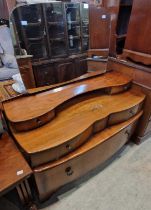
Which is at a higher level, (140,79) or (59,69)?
(59,69)

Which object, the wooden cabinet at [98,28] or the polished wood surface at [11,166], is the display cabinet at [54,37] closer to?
the wooden cabinet at [98,28]

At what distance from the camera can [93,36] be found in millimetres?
1427

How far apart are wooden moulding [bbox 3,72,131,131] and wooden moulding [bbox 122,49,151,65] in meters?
0.20

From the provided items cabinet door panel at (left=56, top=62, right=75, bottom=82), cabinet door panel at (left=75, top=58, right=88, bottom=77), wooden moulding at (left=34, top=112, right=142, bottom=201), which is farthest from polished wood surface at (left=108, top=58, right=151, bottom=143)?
cabinet door panel at (left=56, top=62, right=75, bottom=82)

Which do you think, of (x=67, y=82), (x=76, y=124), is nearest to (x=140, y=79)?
(x=67, y=82)

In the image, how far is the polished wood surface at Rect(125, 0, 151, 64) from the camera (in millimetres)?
1312

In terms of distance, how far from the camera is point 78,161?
1.10m

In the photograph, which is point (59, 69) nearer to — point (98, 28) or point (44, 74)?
point (44, 74)

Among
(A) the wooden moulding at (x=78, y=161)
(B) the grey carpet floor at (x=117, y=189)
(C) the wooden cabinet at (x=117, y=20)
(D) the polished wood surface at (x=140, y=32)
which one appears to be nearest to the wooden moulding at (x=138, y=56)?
(D) the polished wood surface at (x=140, y=32)

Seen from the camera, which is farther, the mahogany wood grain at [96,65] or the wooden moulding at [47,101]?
the mahogany wood grain at [96,65]

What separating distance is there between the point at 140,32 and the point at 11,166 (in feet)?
4.94

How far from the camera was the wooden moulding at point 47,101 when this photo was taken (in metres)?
1.00

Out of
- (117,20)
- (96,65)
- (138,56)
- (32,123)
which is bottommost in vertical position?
(32,123)

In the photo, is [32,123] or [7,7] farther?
[7,7]
